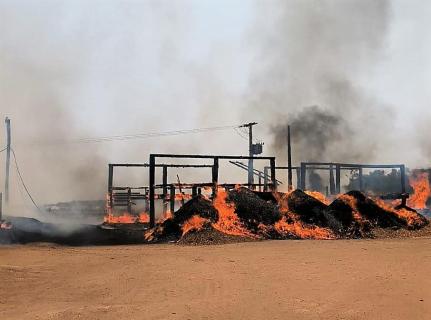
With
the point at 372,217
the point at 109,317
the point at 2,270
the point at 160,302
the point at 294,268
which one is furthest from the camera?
the point at 372,217

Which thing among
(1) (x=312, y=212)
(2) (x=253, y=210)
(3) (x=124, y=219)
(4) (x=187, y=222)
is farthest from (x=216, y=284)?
(3) (x=124, y=219)

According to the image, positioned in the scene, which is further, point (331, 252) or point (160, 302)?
point (331, 252)

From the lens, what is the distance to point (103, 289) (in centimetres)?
745

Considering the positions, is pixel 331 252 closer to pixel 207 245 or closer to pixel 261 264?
pixel 261 264

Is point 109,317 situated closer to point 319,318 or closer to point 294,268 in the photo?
point 319,318

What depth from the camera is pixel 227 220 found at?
15578mm

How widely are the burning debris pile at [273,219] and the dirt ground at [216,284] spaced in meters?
2.96

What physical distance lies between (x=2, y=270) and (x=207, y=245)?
624cm

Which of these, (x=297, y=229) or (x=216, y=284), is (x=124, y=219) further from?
(x=216, y=284)

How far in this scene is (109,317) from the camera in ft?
19.3

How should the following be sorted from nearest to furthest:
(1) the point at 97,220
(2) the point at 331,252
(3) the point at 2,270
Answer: (3) the point at 2,270 < (2) the point at 331,252 < (1) the point at 97,220

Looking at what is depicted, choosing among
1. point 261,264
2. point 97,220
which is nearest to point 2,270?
point 261,264

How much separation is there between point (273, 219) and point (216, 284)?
8531 mm

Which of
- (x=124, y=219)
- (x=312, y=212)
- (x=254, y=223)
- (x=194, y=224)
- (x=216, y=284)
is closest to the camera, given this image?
(x=216, y=284)
